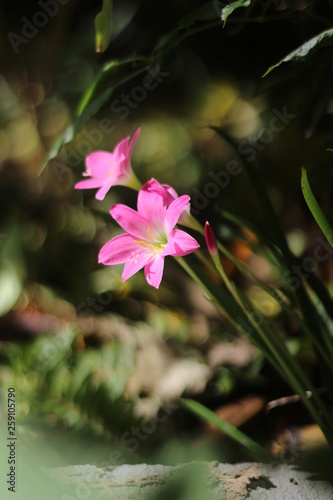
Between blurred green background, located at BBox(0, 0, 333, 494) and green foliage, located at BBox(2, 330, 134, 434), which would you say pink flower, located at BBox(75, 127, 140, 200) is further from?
green foliage, located at BBox(2, 330, 134, 434)

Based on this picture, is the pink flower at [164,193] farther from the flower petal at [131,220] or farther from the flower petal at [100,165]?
the flower petal at [100,165]

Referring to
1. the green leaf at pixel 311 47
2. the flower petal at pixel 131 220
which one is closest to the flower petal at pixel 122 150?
the flower petal at pixel 131 220

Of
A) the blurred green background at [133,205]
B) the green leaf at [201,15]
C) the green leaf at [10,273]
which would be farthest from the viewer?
the green leaf at [10,273]

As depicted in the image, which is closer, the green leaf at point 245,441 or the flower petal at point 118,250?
the flower petal at point 118,250

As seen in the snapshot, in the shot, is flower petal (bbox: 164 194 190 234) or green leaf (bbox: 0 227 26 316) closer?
flower petal (bbox: 164 194 190 234)

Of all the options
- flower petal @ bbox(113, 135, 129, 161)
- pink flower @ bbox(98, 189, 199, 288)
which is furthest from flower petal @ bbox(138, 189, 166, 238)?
flower petal @ bbox(113, 135, 129, 161)

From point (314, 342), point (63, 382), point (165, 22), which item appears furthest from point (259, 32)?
point (63, 382)
